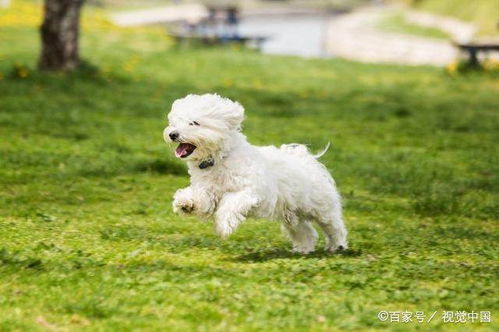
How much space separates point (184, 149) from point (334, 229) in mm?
1870

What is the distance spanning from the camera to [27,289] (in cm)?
667

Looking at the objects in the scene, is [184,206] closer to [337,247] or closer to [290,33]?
[337,247]

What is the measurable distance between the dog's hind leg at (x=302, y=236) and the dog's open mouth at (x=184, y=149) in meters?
1.39

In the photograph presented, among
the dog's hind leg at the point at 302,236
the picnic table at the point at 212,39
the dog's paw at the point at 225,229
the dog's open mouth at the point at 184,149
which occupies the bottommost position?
the dog's hind leg at the point at 302,236

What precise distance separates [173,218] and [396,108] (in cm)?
1096

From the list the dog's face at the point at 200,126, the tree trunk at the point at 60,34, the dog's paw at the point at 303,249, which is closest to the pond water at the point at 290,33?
the tree trunk at the point at 60,34

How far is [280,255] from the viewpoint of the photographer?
8.30 meters

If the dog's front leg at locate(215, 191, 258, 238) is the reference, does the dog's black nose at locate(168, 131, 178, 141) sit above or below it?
above

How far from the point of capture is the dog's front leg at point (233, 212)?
7465 millimetres

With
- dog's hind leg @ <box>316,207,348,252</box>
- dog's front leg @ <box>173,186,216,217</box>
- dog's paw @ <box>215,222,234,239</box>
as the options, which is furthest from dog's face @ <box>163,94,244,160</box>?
dog's hind leg @ <box>316,207,348,252</box>

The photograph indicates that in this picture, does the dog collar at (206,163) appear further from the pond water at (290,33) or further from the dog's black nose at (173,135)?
the pond water at (290,33)

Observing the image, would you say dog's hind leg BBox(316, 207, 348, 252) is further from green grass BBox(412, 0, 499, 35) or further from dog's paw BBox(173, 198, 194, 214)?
green grass BBox(412, 0, 499, 35)

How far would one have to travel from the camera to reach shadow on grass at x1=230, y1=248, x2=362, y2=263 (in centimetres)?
791

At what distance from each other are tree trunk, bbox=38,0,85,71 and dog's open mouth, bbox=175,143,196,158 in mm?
13817
